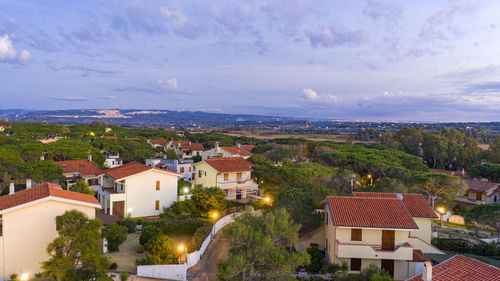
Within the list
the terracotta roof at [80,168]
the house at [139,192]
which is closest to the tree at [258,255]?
the house at [139,192]

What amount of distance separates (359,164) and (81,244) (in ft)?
118

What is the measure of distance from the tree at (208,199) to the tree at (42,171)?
1351 centimetres

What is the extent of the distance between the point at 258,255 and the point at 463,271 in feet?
29.4

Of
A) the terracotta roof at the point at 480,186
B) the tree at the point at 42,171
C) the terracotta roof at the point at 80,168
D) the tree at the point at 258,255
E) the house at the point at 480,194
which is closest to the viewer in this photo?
the tree at the point at 258,255

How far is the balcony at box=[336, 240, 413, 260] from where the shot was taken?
19.3 meters

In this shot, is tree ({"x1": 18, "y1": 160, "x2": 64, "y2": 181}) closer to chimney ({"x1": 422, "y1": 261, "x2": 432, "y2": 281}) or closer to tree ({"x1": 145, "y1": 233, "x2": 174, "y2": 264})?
tree ({"x1": 145, "y1": 233, "x2": 174, "y2": 264})

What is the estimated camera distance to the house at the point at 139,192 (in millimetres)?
28344

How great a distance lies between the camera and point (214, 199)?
28.3 meters

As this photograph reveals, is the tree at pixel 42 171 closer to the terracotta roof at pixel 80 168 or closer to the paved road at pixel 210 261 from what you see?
the terracotta roof at pixel 80 168

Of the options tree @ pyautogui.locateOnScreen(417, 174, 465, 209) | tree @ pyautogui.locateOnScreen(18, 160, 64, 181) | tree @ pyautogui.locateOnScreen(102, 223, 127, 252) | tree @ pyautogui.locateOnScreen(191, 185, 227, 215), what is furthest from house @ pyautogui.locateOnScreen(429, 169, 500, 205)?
tree @ pyautogui.locateOnScreen(18, 160, 64, 181)

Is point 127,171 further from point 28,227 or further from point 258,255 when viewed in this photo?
point 258,255

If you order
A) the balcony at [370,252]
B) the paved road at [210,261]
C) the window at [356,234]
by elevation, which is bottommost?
the paved road at [210,261]

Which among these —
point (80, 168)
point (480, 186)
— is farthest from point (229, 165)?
point (480, 186)

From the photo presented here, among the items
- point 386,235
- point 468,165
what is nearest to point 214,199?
point 386,235
